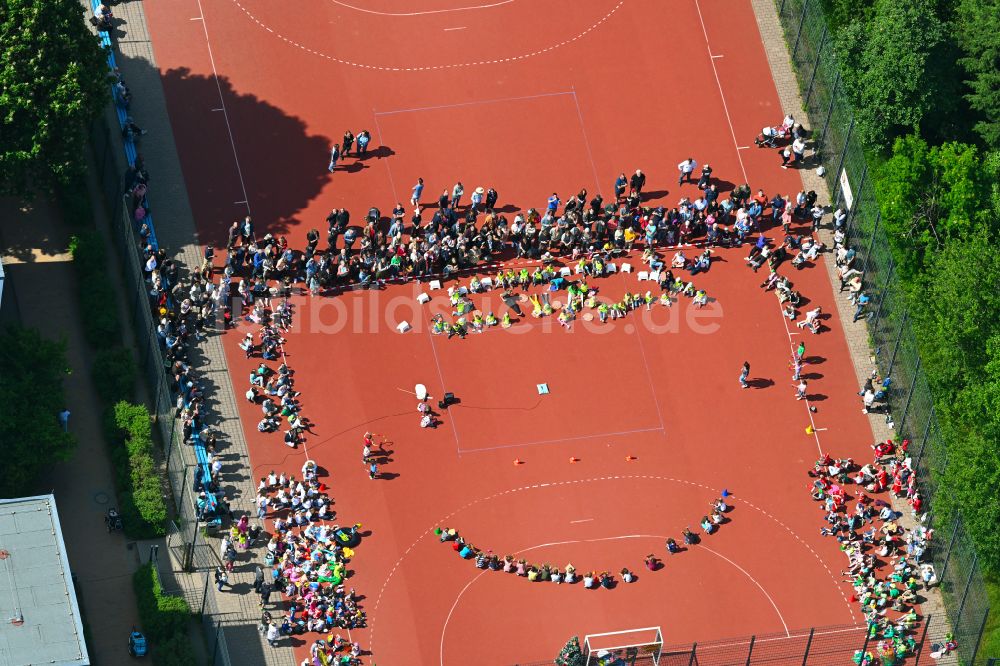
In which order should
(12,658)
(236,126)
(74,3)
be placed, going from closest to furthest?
(12,658) < (74,3) < (236,126)

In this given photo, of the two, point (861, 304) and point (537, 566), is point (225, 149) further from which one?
point (861, 304)

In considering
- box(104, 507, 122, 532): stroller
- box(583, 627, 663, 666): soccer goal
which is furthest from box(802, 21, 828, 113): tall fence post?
box(104, 507, 122, 532): stroller

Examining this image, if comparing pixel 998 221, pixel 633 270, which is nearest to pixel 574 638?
pixel 633 270

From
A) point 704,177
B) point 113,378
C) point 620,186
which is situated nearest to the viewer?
point 113,378

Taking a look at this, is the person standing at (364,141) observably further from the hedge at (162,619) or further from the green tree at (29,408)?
the hedge at (162,619)

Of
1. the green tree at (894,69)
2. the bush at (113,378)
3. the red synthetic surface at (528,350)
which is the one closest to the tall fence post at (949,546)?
the red synthetic surface at (528,350)

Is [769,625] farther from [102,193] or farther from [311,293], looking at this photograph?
[102,193]

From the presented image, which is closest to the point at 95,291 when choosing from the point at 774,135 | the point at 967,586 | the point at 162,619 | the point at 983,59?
the point at 162,619
